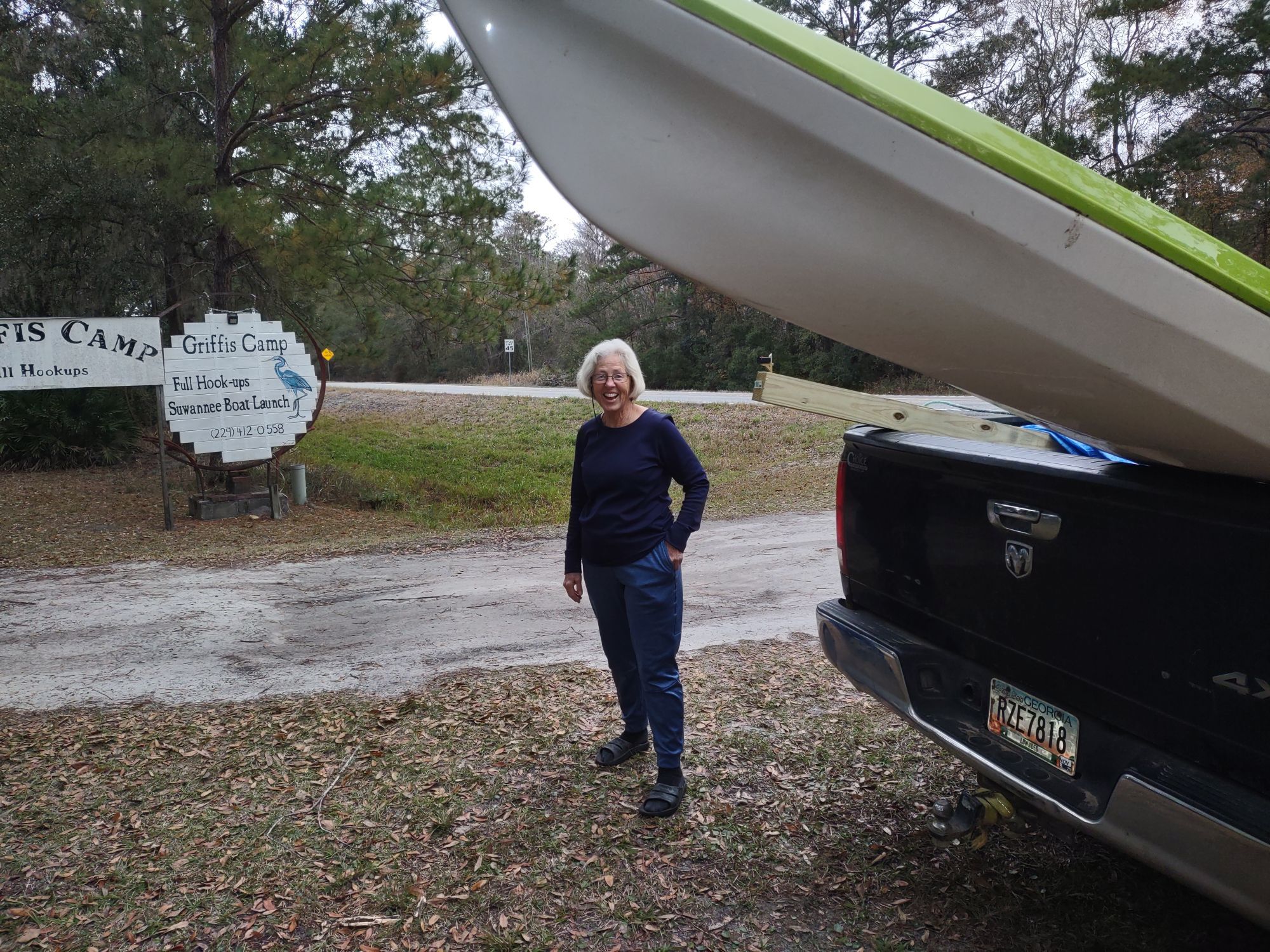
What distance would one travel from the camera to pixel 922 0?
2869 centimetres

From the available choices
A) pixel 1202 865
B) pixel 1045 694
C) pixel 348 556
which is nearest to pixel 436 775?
pixel 1045 694

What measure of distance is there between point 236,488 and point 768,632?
27.9 ft

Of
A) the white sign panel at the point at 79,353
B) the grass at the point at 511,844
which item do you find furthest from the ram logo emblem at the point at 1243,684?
the white sign panel at the point at 79,353

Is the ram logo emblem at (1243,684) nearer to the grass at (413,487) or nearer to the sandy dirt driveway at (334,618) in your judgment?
the sandy dirt driveway at (334,618)

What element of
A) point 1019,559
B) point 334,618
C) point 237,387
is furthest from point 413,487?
point 1019,559

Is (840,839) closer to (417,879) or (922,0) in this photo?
(417,879)

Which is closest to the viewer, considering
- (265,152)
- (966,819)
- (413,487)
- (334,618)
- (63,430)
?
(966,819)

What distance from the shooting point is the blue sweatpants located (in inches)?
136

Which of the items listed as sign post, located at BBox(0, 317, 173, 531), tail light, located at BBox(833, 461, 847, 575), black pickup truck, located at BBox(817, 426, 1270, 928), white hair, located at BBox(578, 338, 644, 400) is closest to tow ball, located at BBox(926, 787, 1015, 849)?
black pickup truck, located at BBox(817, 426, 1270, 928)

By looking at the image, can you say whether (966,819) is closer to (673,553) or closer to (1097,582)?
(1097,582)

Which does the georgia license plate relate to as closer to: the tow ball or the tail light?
the tow ball

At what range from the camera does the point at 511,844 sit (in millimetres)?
3377

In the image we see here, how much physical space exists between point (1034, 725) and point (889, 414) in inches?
46.6

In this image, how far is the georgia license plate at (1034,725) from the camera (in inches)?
95.5
